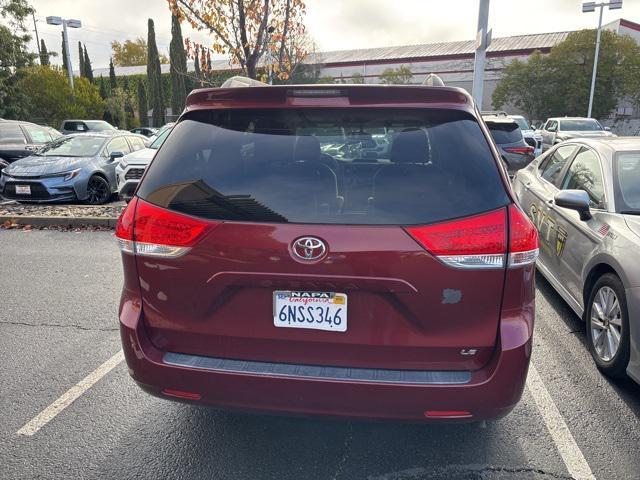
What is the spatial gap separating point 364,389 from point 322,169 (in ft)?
3.14

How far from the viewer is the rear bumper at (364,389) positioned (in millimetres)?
2002

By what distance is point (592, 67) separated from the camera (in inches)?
1382

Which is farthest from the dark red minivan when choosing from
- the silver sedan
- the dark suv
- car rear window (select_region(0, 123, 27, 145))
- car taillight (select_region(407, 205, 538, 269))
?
car rear window (select_region(0, 123, 27, 145))

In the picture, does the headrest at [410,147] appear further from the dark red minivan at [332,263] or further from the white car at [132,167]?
the white car at [132,167]

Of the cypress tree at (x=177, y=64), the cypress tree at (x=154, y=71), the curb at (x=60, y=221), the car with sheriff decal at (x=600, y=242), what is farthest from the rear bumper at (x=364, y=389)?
the cypress tree at (x=154, y=71)

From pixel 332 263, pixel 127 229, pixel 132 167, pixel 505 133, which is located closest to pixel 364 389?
pixel 332 263

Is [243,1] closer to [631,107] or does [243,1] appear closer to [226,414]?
[226,414]

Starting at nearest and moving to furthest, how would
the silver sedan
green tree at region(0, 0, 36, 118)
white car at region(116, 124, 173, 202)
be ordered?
the silver sedan → white car at region(116, 124, 173, 202) → green tree at region(0, 0, 36, 118)

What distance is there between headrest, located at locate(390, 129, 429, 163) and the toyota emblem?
1.71 ft

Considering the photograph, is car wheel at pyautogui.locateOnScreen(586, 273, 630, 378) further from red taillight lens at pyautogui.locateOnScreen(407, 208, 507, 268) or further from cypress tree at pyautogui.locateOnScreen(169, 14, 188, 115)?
cypress tree at pyautogui.locateOnScreen(169, 14, 188, 115)

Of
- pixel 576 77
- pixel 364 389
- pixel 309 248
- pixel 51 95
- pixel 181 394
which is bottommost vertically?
pixel 181 394

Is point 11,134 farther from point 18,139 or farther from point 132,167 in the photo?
point 132,167

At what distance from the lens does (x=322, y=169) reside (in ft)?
7.11

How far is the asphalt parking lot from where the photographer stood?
7.97 feet
